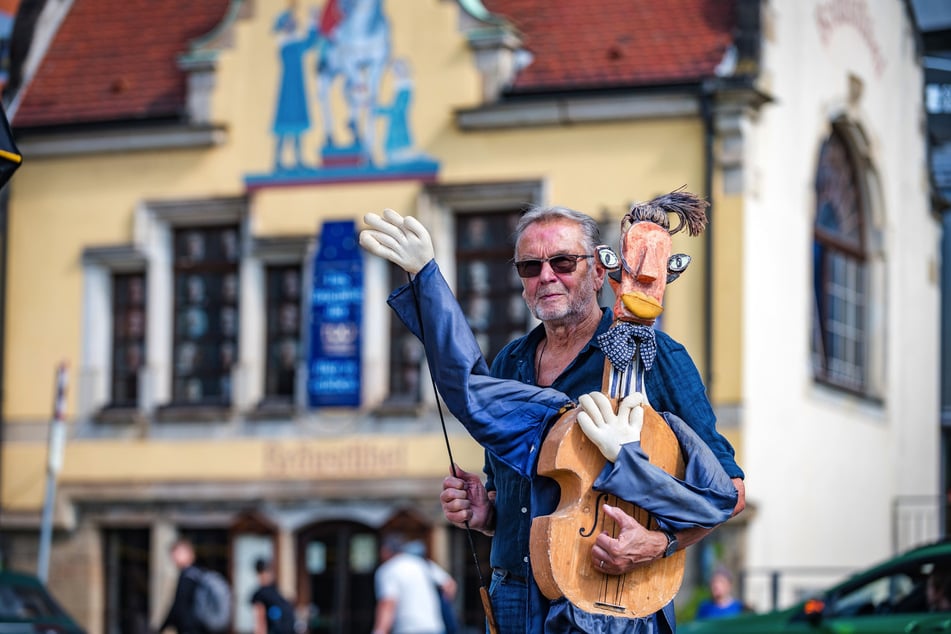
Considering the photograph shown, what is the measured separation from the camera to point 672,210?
5.72 metres

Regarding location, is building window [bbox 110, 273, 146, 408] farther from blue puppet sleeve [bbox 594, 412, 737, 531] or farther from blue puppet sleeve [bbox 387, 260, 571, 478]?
blue puppet sleeve [bbox 594, 412, 737, 531]

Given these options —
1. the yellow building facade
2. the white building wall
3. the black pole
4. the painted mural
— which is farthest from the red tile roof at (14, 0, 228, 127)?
the white building wall

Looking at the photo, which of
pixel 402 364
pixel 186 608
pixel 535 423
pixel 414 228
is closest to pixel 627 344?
pixel 535 423

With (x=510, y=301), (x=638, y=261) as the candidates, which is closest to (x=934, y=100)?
(x=510, y=301)

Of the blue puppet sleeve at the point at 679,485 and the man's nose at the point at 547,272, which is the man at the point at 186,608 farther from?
the blue puppet sleeve at the point at 679,485

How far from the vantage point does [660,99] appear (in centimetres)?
2347

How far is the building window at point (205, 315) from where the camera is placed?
25500 mm

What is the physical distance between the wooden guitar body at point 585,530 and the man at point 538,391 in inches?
1.9

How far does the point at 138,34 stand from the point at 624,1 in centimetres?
661

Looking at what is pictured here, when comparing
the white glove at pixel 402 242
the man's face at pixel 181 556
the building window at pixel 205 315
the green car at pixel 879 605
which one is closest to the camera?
the white glove at pixel 402 242

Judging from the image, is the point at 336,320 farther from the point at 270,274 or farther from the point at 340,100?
the point at 340,100

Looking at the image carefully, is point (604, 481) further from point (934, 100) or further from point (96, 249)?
point (934, 100)

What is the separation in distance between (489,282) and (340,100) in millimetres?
2976

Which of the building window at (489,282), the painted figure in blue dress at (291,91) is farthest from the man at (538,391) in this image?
the painted figure in blue dress at (291,91)
